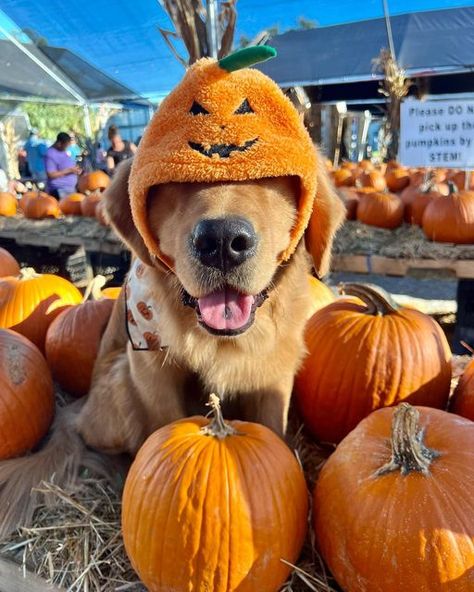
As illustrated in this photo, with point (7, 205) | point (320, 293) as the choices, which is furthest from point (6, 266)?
point (7, 205)

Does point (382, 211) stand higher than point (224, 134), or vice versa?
point (224, 134)

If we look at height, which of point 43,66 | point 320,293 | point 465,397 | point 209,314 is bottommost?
point 465,397

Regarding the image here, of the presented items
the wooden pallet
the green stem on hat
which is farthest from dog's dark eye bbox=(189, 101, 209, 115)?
the wooden pallet

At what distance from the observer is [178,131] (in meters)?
1.43

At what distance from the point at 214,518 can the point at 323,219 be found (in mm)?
1026

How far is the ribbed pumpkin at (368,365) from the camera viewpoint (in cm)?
188

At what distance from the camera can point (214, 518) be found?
127 centimetres

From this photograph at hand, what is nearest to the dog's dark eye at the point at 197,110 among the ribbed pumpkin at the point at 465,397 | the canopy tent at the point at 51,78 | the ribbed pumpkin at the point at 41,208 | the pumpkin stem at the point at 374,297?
the pumpkin stem at the point at 374,297

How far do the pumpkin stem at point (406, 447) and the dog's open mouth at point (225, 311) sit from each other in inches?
21.2

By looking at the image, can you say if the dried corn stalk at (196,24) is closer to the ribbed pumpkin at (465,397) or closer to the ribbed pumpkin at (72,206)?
the ribbed pumpkin at (465,397)

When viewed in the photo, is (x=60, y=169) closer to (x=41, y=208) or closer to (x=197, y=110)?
(x=41, y=208)

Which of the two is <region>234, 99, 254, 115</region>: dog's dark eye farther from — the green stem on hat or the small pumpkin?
the small pumpkin

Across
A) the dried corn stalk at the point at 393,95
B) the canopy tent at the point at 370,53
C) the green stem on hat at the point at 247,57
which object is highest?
the canopy tent at the point at 370,53

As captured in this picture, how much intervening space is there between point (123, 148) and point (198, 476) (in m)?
11.4
